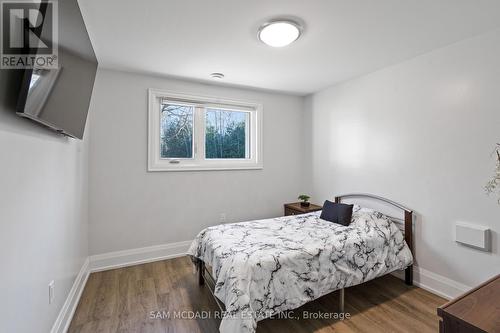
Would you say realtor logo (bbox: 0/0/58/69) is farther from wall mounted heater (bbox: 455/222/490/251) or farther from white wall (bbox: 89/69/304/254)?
wall mounted heater (bbox: 455/222/490/251)

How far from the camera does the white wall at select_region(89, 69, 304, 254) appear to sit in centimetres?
292

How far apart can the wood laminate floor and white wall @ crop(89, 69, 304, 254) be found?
57cm

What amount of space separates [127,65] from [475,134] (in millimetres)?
3705

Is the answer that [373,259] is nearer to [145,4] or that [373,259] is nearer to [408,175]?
[408,175]

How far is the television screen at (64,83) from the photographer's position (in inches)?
41.7

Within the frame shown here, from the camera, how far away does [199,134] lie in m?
3.58

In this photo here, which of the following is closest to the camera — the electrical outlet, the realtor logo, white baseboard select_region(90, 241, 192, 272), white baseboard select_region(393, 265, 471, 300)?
the realtor logo

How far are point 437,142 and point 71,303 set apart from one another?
3.79m

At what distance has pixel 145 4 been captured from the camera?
173cm

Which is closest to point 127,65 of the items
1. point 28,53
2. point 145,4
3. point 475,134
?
point 145,4

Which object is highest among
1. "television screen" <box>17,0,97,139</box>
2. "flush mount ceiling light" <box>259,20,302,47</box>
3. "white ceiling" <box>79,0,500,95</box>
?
"white ceiling" <box>79,0,500,95</box>

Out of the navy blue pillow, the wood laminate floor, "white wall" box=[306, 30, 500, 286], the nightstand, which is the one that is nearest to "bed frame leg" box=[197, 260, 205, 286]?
the wood laminate floor

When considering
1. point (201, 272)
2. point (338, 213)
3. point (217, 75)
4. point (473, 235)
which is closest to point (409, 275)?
point (473, 235)

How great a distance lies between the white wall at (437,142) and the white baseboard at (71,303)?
337 centimetres
